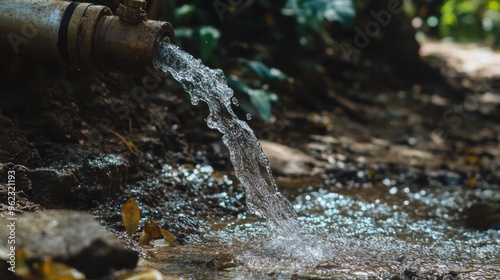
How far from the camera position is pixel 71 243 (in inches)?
74.5

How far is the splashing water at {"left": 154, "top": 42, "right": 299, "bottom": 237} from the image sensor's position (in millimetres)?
3008

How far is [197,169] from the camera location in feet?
12.1

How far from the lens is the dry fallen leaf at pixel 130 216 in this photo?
2.79 meters

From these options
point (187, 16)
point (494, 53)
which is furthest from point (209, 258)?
point (494, 53)

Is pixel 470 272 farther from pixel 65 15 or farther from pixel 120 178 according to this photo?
pixel 65 15

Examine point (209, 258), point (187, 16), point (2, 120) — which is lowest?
point (209, 258)

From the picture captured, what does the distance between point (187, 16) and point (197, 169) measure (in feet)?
5.52

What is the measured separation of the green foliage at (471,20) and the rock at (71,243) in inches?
352

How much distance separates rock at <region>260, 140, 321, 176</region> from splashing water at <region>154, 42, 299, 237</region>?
0.66 m

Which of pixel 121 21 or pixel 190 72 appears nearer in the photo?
pixel 121 21

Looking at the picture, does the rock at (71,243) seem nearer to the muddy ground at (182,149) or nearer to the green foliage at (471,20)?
the muddy ground at (182,149)

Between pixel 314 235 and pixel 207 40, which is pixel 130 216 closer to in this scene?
pixel 314 235

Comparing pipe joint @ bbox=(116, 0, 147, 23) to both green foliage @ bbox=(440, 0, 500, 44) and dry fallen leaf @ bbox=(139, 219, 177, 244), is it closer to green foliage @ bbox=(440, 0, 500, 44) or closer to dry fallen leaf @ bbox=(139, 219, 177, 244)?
dry fallen leaf @ bbox=(139, 219, 177, 244)

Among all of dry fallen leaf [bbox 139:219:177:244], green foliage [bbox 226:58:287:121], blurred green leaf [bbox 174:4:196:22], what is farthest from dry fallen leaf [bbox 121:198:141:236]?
blurred green leaf [bbox 174:4:196:22]
